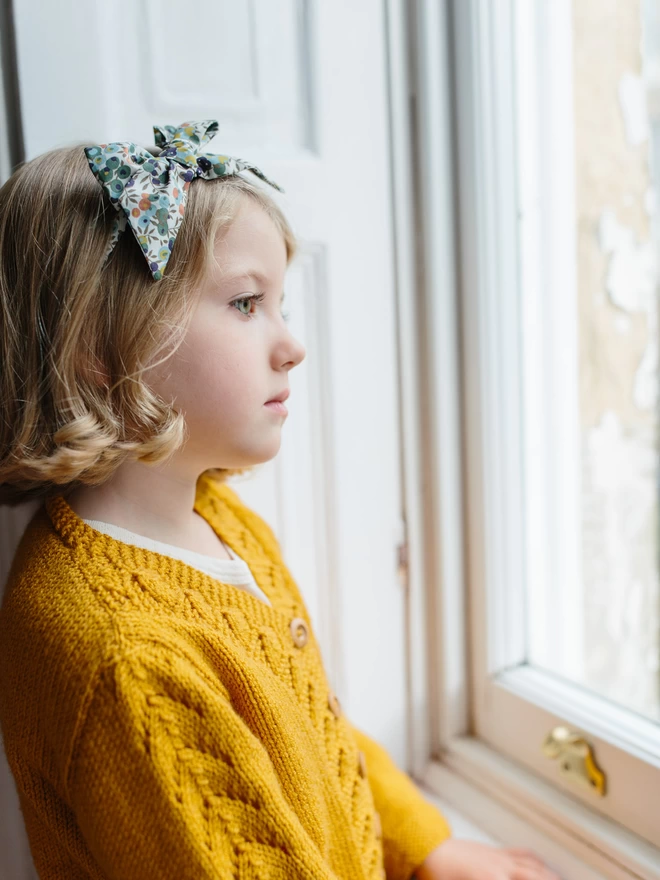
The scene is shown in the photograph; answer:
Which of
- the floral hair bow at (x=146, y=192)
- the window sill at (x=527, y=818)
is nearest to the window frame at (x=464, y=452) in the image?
the window sill at (x=527, y=818)

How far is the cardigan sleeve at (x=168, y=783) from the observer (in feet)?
1.75

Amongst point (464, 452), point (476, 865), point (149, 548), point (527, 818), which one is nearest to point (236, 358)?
point (149, 548)

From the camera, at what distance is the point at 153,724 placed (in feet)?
1.77

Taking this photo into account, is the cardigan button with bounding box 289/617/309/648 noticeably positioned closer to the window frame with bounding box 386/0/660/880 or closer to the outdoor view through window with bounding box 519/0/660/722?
the window frame with bounding box 386/0/660/880

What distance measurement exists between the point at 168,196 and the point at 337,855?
1.97 feet

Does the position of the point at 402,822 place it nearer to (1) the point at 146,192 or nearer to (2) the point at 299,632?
(2) the point at 299,632

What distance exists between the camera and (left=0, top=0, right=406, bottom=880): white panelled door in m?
0.78

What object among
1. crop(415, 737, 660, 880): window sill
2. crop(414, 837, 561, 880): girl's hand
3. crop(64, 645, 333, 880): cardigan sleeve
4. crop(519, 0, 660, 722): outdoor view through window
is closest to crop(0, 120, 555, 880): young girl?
crop(64, 645, 333, 880): cardigan sleeve

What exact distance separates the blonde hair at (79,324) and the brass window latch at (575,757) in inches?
24.6

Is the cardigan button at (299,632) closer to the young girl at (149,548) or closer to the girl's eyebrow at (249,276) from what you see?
the young girl at (149,548)

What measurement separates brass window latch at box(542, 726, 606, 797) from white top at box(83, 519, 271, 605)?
437 mm

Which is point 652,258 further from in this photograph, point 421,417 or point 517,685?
point 517,685

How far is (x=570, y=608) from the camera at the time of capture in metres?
1.16

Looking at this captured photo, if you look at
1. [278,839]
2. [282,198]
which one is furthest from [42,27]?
[278,839]
